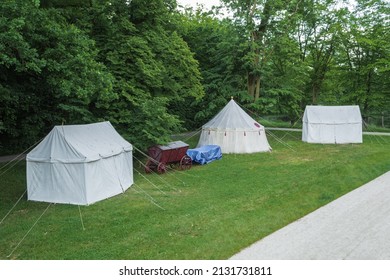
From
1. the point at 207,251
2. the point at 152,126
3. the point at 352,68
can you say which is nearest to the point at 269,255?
the point at 207,251

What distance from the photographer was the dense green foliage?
11539mm

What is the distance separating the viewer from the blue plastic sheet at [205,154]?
1855 centimetres

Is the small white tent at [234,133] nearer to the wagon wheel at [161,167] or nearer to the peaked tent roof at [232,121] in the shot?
the peaked tent roof at [232,121]

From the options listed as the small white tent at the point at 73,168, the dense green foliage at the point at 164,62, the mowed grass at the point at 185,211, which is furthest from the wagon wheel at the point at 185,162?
the small white tent at the point at 73,168

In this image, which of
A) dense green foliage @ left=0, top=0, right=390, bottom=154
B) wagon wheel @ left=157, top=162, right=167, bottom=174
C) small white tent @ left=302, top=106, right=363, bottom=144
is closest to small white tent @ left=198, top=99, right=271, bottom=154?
dense green foliage @ left=0, top=0, right=390, bottom=154

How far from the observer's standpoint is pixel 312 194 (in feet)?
40.0

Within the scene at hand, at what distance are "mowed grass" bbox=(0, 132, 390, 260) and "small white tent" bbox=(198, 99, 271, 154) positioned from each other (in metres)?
3.37

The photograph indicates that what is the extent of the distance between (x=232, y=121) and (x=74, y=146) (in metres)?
11.6

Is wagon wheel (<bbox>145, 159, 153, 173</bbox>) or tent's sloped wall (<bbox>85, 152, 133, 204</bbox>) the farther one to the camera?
wagon wheel (<bbox>145, 159, 153, 173</bbox>)

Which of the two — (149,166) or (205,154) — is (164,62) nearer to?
(205,154)

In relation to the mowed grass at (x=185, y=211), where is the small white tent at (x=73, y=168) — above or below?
above

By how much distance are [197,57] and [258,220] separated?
22774 mm

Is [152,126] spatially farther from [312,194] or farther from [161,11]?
[312,194]

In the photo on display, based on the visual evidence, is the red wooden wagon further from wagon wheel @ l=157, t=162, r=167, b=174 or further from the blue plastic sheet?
the blue plastic sheet
